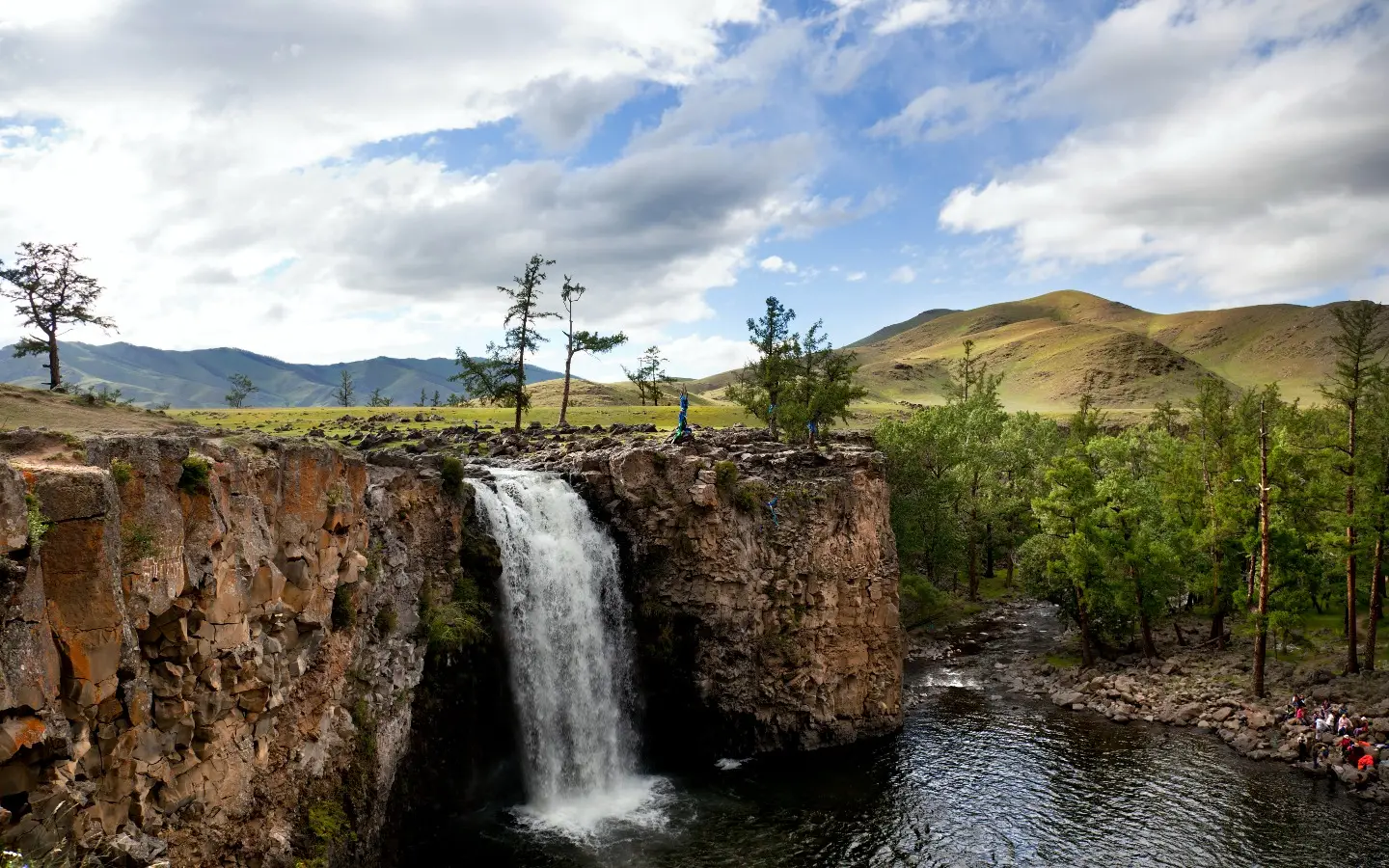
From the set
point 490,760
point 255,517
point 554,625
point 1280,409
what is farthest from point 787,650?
point 1280,409

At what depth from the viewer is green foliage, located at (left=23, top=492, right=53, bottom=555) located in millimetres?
12406

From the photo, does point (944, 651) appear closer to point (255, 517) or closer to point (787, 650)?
point (787, 650)

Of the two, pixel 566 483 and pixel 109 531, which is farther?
pixel 566 483

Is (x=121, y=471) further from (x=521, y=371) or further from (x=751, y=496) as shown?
(x=521, y=371)

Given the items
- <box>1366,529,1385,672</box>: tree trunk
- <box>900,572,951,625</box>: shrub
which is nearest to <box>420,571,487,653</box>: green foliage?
<box>900,572,951,625</box>: shrub

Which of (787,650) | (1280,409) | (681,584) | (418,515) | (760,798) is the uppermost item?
(1280,409)

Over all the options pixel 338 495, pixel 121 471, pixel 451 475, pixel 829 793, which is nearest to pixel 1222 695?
pixel 829 793

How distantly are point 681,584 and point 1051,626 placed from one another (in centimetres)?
3305

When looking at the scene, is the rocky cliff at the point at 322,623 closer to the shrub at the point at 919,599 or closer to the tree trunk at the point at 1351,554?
the shrub at the point at 919,599

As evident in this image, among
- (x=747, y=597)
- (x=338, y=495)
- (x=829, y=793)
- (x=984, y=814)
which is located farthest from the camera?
(x=747, y=597)

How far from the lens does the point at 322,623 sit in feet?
72.8

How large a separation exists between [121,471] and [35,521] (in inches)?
113

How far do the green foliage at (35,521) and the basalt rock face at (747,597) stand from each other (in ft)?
77.9

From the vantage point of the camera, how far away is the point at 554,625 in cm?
3303
